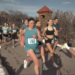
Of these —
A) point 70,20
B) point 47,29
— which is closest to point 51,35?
point 47,29

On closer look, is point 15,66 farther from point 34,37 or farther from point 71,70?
point 71,70

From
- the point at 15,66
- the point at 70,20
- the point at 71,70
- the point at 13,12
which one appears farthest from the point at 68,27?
the point at 13,12

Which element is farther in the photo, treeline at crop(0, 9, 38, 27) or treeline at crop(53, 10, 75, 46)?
treeline at crop(0, 9, 38, 27)

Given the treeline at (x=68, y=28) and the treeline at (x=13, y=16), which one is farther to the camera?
the treeline at (x=13, y=16)

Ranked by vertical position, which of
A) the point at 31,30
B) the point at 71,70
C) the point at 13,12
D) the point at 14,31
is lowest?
the point at 71,70

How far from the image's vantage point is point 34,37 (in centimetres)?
262

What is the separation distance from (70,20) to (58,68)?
512cm

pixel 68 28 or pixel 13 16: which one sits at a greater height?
pixel 13 16

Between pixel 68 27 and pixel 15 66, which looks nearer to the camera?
pixel 15 66

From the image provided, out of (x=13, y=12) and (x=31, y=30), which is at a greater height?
(x=13, y=12)

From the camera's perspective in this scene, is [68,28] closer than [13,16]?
Yes

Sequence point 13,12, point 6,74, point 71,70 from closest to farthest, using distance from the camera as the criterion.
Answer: point 6,74 → point 71,70 → point 13,12

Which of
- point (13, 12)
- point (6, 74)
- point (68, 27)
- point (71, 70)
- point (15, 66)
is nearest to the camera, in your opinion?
point (6, 74)

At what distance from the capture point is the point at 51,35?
3924 mm
